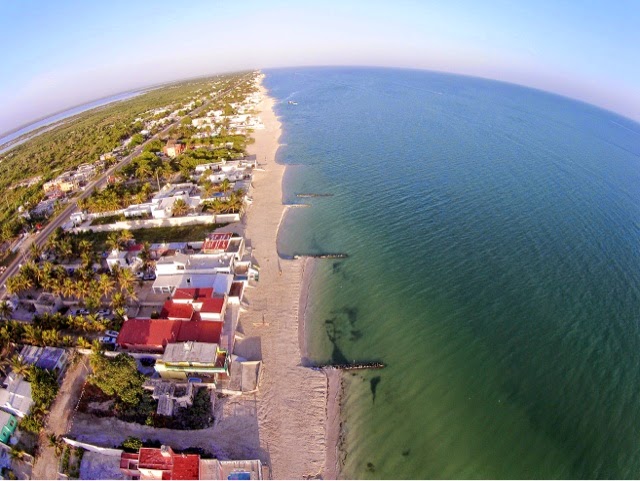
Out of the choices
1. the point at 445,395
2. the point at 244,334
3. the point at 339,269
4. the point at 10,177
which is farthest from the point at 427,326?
the point at 10,177

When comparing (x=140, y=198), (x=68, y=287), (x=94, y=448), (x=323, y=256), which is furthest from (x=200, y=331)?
(x=140, y=198)

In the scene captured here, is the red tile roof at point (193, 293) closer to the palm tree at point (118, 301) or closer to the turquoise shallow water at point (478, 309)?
the palm tree at point (118, 301)

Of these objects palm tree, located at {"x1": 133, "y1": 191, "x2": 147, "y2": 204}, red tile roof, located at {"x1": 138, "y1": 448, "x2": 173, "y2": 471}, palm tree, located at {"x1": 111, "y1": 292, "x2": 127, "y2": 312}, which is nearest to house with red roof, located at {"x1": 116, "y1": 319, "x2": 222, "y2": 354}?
palm tree, located at {"x1": 111, "y1": 292, "x2": 127, "y2": 312}

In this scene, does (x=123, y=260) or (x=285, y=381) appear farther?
(x=123, y=260)

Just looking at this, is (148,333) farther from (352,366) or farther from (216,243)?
(352,366)

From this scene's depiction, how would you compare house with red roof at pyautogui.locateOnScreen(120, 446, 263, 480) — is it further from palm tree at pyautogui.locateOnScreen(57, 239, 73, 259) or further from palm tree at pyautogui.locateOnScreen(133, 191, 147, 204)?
palm tree at pyautogui.locateOnScreen(133, 191, 147, 204)

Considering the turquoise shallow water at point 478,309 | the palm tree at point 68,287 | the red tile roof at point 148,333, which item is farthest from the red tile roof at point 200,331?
the palm tree at point 68,287
